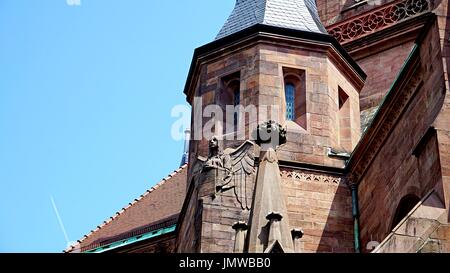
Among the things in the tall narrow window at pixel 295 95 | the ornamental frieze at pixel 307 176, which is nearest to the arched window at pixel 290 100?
the tall narrow window at pixel 295 95

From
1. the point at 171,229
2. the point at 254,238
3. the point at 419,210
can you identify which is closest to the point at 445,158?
the point at 419,210

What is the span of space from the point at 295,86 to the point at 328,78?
2.30 feet

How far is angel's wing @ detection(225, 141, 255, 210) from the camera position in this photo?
20.8m

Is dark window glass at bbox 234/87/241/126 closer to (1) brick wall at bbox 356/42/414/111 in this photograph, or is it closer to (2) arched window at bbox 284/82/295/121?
(2) arched window at bbox 284/82/295/121

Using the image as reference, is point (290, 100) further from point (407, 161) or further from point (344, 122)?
point (407, 161)

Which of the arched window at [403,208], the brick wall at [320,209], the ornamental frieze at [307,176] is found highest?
the ornamental frieze at [307,176]

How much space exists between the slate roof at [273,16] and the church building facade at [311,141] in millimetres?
37

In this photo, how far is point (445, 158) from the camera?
16984 millimetres

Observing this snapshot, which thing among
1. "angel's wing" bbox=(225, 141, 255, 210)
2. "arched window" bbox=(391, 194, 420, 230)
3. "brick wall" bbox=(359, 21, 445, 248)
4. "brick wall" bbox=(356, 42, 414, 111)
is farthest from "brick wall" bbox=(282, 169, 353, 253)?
"brick wall" bbox=(356, 42, 414, 111)

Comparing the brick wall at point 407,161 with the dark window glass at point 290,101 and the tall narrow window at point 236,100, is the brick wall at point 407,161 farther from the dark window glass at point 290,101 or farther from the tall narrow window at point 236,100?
the tall narrow window at point 236,100

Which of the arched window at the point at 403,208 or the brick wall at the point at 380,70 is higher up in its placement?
the brick wall at the point at 380,70

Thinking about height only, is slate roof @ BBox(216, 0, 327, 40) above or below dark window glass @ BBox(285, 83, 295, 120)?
above

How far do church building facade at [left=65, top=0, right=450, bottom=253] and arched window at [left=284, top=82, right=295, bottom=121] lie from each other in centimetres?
3

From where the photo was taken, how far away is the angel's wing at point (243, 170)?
2076cm
